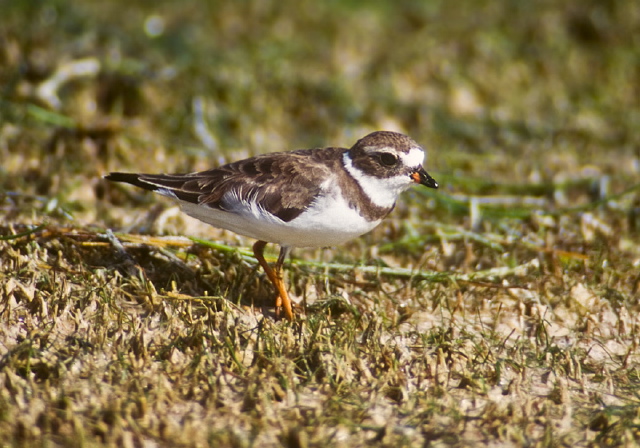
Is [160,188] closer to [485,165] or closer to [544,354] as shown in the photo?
[544,354]

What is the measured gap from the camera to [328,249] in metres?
5.45

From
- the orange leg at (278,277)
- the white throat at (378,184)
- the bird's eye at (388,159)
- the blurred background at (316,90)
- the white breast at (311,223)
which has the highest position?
the blurred background at (316,90)

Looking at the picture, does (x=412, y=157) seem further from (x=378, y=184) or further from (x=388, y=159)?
(x=378, y=184)

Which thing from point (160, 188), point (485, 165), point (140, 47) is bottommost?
point (160, 188)

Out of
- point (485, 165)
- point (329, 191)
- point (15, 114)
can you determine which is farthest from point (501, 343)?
point (15, 114)

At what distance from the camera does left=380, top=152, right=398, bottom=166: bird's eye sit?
4.36 metres

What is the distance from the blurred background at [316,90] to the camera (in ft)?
21.3

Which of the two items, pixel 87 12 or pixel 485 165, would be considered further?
pixel 87 12

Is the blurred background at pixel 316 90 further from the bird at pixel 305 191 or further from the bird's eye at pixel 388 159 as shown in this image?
the bird's eye at pixel 388 159

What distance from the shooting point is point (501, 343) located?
4.39 m

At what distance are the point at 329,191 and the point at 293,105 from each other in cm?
368

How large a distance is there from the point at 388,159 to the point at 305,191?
0.55 m

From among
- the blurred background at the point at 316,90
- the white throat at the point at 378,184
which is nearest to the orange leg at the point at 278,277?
the white throat at the point at 378,184

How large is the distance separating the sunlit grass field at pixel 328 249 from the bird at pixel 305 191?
19.0 inches
